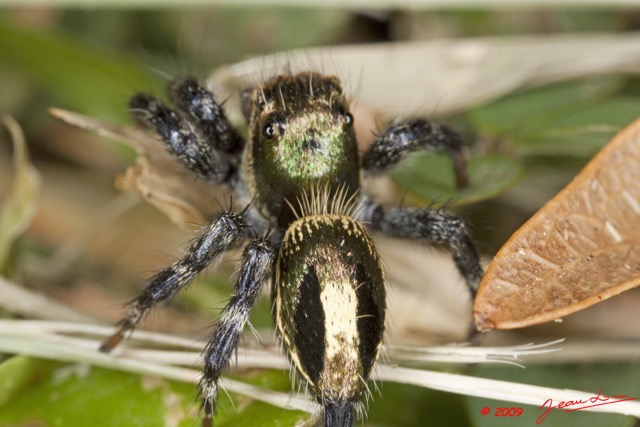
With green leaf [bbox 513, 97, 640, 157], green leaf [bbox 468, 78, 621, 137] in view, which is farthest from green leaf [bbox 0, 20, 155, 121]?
green leaf [bbox 513, 97, 640, 157]

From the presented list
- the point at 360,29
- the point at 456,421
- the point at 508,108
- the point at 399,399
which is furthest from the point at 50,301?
the point at 360,29

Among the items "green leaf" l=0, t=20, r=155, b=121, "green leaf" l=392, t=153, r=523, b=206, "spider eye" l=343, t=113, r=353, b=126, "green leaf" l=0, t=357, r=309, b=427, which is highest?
"spider eye" l=343, t=113, r=353, b=126

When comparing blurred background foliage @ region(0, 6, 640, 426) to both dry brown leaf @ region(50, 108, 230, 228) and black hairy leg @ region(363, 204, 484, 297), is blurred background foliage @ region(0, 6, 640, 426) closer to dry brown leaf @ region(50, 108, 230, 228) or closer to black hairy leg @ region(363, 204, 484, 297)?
black hairy leg @ region(363, 204, 484, 297)

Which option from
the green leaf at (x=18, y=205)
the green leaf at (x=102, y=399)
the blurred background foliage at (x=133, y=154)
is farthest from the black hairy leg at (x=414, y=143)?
the green leaf at (x=18, y=205)

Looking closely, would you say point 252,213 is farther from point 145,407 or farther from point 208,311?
point 145,407

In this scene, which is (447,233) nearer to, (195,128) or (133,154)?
(195,128)

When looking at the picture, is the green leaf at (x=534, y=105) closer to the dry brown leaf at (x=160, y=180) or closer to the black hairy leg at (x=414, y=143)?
the black hairy leg at (x=414, y=143)
